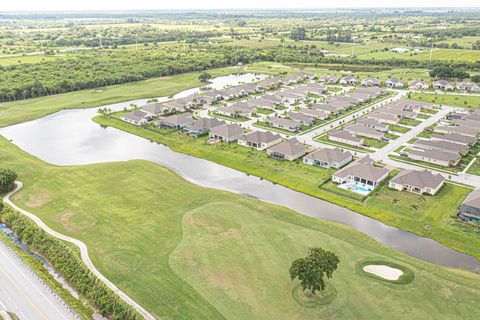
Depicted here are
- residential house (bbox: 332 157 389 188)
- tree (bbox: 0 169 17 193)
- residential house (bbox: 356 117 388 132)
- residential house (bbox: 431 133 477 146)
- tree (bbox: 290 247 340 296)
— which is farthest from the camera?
residential house (bbox: 356 117 388 132)

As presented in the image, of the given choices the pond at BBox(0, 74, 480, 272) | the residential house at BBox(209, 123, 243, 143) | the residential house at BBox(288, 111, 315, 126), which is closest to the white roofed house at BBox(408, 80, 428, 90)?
the residential house at BBox(288, 111, 315, 126)

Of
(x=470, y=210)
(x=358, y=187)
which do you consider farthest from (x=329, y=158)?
(x=470, y=210)

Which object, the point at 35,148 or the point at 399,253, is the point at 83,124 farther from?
the point at 399,253

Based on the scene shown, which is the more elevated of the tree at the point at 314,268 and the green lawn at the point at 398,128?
the tree at the point at 314,268

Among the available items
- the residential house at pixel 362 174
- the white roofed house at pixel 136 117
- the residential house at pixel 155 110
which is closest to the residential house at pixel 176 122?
the white roofed house at pixel 136 117

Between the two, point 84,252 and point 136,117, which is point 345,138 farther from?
point 84,252

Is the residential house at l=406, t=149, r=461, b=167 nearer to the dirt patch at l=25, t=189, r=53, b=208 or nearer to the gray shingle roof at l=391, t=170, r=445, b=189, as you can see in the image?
the gray shingle roof at l=391, t=170, r=445, b=189

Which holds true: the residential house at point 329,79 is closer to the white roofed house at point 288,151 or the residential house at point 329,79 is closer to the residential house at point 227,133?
the residential house at point 227,133
